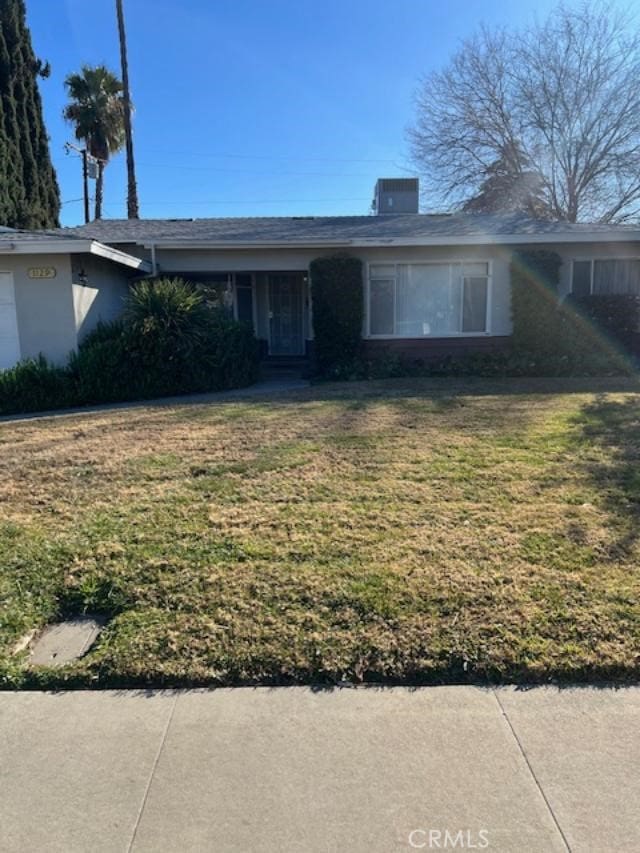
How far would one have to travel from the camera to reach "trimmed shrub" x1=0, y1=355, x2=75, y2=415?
9914 millimetres

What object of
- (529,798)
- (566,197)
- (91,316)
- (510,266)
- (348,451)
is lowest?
(529,798)

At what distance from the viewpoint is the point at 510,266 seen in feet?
42.6

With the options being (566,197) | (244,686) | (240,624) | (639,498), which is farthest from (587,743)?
(566,197)

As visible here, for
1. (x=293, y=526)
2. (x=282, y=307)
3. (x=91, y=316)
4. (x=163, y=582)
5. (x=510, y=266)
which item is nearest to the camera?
(x=163, y=582)

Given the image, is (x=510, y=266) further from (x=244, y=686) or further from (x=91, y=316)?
(x=244, y=686)

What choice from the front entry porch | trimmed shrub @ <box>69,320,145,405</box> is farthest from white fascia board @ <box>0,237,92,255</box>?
the front entry porch

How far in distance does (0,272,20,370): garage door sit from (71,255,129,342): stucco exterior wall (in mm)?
1174

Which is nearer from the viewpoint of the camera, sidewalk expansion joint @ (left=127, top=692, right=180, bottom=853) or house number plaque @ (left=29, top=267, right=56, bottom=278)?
sidewalk expansion joint @ (left=127, top=692, right=180, bottom=853)

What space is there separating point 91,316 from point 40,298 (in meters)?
1.00

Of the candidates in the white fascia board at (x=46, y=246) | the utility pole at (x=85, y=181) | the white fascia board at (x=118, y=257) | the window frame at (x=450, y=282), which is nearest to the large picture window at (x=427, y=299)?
the window frame at (x=450, y=282)

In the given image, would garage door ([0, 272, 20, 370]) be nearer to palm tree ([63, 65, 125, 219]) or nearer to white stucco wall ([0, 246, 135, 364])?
Answer: white stucco wall ([0, 246, 135, 364])

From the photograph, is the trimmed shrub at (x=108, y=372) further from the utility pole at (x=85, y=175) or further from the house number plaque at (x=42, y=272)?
the utility pole at (x=85, y=175)

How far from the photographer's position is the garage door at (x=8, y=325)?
36.6ft

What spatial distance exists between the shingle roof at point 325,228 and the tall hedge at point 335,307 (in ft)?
2.09
